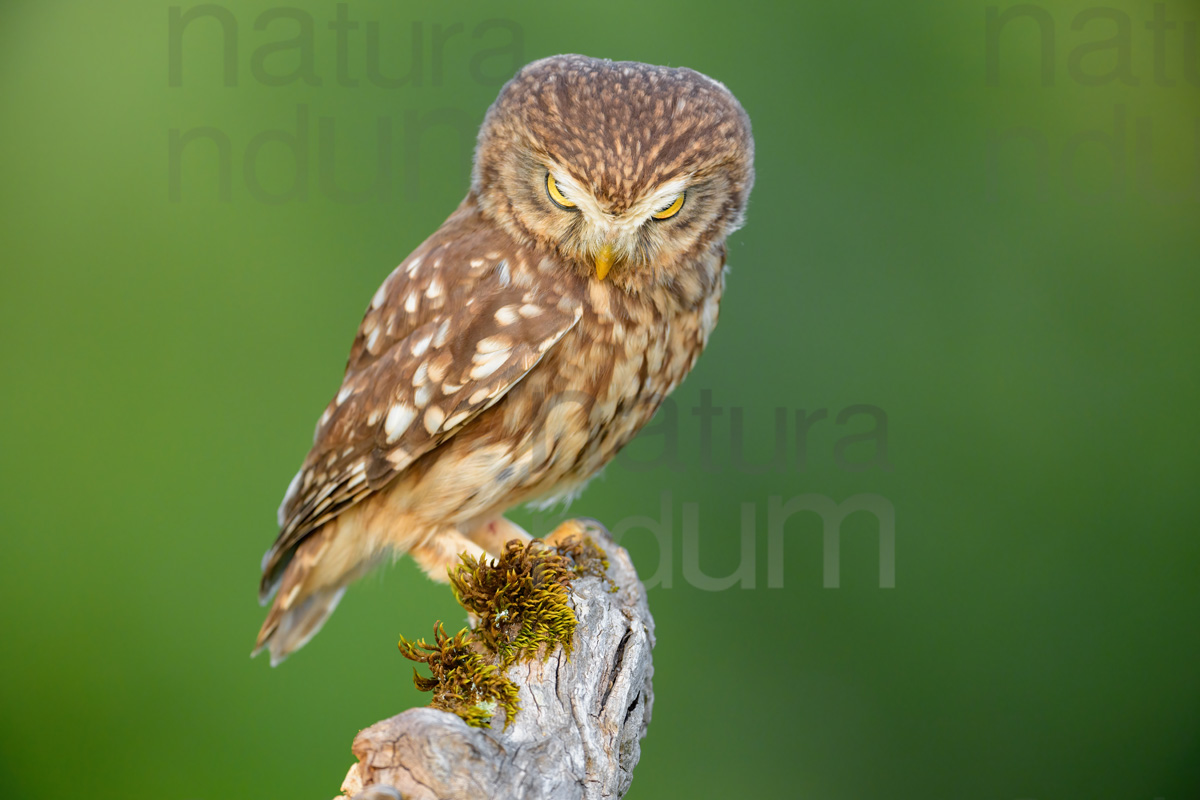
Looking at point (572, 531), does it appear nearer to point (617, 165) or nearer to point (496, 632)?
point (496, 632)

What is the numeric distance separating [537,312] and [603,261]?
6.9 inches

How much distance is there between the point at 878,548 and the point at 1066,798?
3.34 ft

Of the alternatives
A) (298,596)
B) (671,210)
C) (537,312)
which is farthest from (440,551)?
(671,210)

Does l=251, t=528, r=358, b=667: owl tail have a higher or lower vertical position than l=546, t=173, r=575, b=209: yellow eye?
lower

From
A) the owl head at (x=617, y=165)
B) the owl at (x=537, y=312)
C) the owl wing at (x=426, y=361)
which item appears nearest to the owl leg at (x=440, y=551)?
the owl at (x=537, y=312)

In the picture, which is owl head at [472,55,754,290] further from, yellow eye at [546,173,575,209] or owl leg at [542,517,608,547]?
owl leg at [542,517,608,547]

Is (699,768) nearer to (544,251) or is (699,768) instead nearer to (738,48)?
(544,251)

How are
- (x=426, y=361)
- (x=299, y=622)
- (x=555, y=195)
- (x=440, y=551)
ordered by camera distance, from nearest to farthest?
1. (x=555, y=195)
2. (x=426, y=361)
3. (x=440, y=551)
4. (x=299, y=622)

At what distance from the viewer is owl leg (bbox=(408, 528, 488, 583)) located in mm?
1978

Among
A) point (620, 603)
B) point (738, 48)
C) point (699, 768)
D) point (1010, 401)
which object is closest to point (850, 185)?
point (738, 48)

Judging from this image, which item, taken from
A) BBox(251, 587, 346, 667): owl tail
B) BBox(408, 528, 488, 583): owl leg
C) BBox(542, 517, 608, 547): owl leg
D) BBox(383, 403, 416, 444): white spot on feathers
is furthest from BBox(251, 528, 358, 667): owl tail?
BBox(542, 517, 608, 547): owl leg

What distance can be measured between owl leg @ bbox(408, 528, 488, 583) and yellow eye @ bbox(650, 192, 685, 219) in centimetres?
81

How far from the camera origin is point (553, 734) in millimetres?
1406

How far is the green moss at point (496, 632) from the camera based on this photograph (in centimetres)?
143
